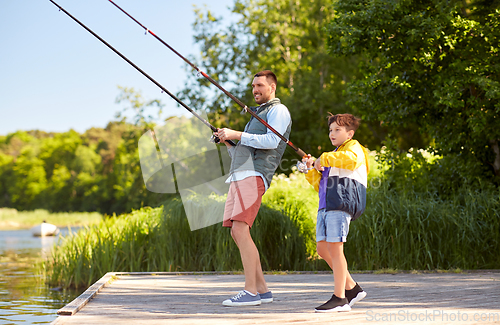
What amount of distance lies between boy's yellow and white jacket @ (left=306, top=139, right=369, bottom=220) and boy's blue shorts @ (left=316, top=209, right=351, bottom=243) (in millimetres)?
40

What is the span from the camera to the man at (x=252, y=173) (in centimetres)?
304

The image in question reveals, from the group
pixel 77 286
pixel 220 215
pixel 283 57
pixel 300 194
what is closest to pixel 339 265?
pixel 220 215

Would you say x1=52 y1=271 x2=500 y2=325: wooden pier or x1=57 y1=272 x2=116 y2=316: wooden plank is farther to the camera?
x1=57 y1=272 x2=116 y2=316: wooden plank

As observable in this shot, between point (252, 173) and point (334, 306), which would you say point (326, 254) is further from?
point (252, 173)

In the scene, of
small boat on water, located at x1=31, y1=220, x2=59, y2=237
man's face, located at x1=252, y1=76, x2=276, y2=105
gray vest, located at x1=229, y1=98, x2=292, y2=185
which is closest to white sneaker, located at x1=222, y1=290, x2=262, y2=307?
gray vest, located at x1=229, y1=98, x2=292, y2=185

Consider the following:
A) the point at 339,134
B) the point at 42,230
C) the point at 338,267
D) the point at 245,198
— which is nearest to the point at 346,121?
the point at 339,134

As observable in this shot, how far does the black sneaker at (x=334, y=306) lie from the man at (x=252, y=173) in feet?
1.43

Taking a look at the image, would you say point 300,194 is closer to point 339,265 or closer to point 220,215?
point 220,215

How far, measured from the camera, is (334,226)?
286cm

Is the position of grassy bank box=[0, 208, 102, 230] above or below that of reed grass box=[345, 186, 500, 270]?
above

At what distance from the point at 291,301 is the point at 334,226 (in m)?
0.76

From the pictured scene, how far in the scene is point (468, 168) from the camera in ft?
23.6

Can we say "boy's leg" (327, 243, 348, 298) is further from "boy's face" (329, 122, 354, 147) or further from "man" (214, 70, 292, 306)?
"boy's face" (329, 122, 354, 147)

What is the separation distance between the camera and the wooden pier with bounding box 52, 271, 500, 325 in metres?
2.67
